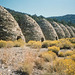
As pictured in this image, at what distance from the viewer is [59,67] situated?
182 inches

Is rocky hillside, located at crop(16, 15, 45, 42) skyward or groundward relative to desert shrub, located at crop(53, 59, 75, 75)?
skyward

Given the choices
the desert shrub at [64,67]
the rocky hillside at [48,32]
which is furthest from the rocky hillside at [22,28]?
the desert shrub at [64,67]

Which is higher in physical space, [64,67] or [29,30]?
[29,30]

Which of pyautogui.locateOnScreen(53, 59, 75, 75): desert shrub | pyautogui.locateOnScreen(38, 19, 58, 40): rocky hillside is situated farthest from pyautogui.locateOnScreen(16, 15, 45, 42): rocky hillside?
pyautogui.locateOnScreen(53, 59, 75, 75): desert shrub

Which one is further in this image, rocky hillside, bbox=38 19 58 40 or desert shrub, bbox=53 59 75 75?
rocky hillside, bbox=38 19 58 40

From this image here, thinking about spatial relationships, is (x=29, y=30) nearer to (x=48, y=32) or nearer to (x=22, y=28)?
(x=22, y=28)

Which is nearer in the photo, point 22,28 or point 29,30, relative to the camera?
point 29,30

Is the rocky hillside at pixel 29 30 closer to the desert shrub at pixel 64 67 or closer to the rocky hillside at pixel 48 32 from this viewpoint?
the rocky hillside at pixel 48 32

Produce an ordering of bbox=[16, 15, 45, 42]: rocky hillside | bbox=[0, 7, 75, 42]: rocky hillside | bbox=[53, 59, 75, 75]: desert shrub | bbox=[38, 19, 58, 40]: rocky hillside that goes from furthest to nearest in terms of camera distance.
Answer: bbox=[38, 19, 58, 40]: rocky hillside → bbox=[16, 15, 45, 42]: rocky hillside → bbox=[0, 7, 75, 42]: rocky hillside → bbox=[53, 59, 75, 75]: desert shrub

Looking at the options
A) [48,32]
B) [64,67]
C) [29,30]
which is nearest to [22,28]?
[29,30]

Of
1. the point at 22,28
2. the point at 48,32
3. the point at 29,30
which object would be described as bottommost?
the point at 48,32

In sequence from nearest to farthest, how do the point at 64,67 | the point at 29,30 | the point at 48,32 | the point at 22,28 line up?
the point at 64,67 < the point at 29,30 < the point at 22,28 < the point at 48,32

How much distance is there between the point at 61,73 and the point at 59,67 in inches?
15.1

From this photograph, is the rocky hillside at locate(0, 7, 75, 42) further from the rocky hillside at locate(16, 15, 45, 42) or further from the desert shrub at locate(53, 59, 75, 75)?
the desert shrub at locate(53, 59, 75, 75)
